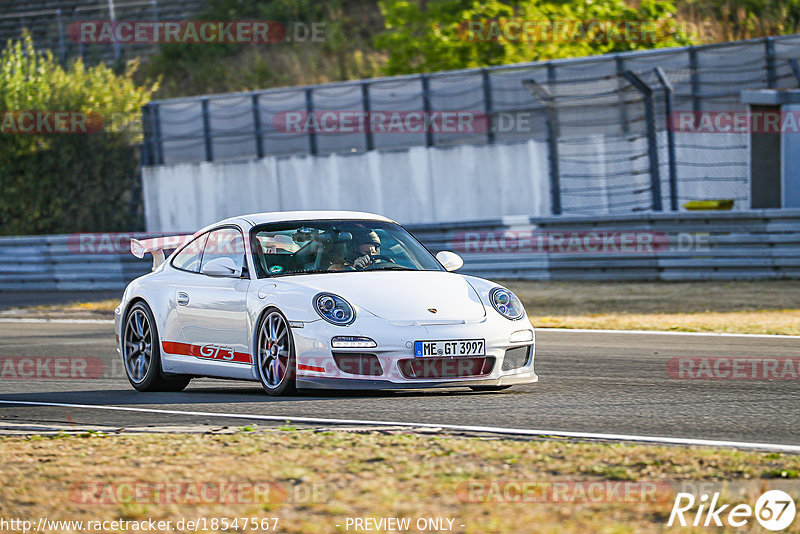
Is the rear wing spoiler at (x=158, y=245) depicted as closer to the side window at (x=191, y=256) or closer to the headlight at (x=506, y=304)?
the side window at (x=191, y=256)

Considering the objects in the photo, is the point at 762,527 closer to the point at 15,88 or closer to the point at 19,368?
the point at 19,368

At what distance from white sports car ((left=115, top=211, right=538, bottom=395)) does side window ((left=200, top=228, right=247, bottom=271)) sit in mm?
11

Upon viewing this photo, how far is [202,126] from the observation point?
28703 millimetres

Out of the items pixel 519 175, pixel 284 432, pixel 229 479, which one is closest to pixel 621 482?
pixel 229 479

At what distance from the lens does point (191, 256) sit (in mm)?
9648

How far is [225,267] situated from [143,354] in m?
1.26

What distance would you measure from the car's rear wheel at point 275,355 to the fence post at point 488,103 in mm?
17337

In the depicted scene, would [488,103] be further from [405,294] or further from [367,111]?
[405,294]

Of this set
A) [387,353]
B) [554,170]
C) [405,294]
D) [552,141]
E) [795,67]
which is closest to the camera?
[387,353]

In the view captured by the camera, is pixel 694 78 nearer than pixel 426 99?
Yes

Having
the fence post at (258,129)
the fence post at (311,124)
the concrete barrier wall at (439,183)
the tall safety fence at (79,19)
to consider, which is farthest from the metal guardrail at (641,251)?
the tall safety fence at (79,19)

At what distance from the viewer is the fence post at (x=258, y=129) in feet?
91.6

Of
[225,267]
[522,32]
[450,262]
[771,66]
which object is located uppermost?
[522,32]

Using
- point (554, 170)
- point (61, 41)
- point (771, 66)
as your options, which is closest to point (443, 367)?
point (554, 170)
